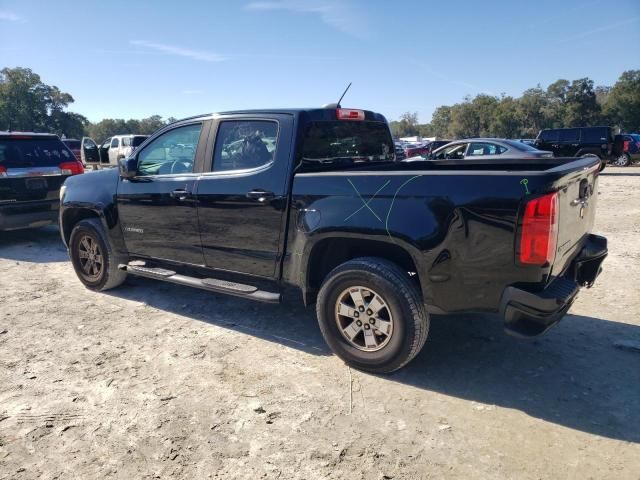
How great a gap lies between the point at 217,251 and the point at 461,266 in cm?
222

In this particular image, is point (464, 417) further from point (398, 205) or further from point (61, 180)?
point (61, 180)

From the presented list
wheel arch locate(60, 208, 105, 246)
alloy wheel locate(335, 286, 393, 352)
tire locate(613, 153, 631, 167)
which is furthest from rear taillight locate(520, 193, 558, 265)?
tire locate(613, 153, 631, 167)

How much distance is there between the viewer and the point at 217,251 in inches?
168

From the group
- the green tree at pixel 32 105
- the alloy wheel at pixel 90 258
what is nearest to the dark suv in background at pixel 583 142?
the alloy wheel at pixel 90 258

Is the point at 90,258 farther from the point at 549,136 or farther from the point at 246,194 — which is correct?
the point at 549,136

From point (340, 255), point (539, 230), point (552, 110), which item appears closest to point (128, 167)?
point (340, 255)

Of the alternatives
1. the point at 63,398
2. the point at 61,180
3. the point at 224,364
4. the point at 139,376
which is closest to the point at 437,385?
Result: the point at 224,364

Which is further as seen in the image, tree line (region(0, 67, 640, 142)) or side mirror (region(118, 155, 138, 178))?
tree line (region(0, 67, 640, 142))

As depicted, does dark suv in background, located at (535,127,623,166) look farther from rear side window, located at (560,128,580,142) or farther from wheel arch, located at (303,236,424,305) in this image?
wheel arch, located at (303,236,424,305)

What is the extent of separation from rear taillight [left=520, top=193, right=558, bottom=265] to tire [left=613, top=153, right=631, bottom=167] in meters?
23.2

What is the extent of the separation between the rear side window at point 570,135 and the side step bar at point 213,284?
1994 cm

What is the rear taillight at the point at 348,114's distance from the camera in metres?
4.16

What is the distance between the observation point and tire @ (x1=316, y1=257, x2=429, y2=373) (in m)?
3.19

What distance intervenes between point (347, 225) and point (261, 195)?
86cm
